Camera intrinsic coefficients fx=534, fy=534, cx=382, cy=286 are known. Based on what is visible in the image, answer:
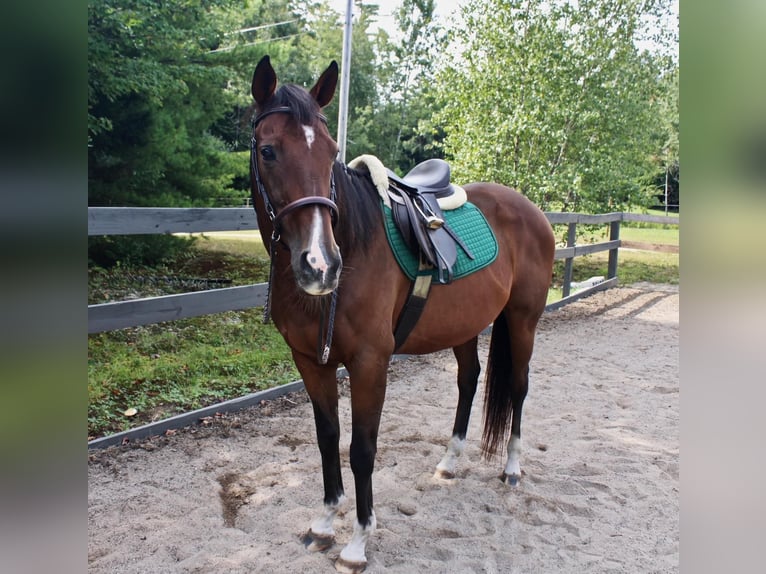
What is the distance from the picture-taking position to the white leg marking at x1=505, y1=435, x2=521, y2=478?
9.62 feet

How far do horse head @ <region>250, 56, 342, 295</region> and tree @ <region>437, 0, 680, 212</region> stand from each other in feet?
23.2

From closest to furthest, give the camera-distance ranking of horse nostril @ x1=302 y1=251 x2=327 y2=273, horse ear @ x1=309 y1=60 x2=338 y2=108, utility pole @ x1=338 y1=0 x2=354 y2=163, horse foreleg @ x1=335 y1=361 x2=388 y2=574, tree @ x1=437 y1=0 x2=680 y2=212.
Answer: horse nostril @ x1=302 y1=251 x2=327 y2=273 → horse ear @ x1=309 y1=60 x2=338 y2=108 → horse foreleg @ x1=335 y1=361 x2=388 y2=574 → utility pole @ x1=338 y1=0 x2=354 y2=163 → tree @ x1=437 y1=0 x2=680 y2=212

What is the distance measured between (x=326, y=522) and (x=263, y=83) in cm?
182

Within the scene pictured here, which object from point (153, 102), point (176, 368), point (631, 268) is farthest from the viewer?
point (631, 268)

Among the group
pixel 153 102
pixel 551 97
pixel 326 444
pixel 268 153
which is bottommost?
pixel 326 444

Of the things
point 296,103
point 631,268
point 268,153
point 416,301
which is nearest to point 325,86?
point 296,103

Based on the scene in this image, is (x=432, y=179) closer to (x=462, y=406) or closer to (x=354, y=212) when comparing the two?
(x=354, y=212)

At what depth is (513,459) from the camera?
2.97m

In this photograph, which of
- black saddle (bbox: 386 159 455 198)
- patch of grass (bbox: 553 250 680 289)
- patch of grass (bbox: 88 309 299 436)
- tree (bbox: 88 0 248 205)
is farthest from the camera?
patch of grass (bbox: 553 250 680 289)

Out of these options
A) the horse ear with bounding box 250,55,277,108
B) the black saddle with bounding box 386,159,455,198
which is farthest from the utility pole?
→ the horse ear with bounding box 250,55,277,108

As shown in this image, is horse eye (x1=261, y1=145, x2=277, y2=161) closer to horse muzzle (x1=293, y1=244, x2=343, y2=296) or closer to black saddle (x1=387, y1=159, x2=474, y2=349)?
horse muzzle (x1=293, y1=244, x2=343, y2=296)

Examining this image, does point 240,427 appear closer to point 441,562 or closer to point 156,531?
point 156,531

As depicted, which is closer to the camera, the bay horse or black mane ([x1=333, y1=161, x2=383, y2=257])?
the bay horse
